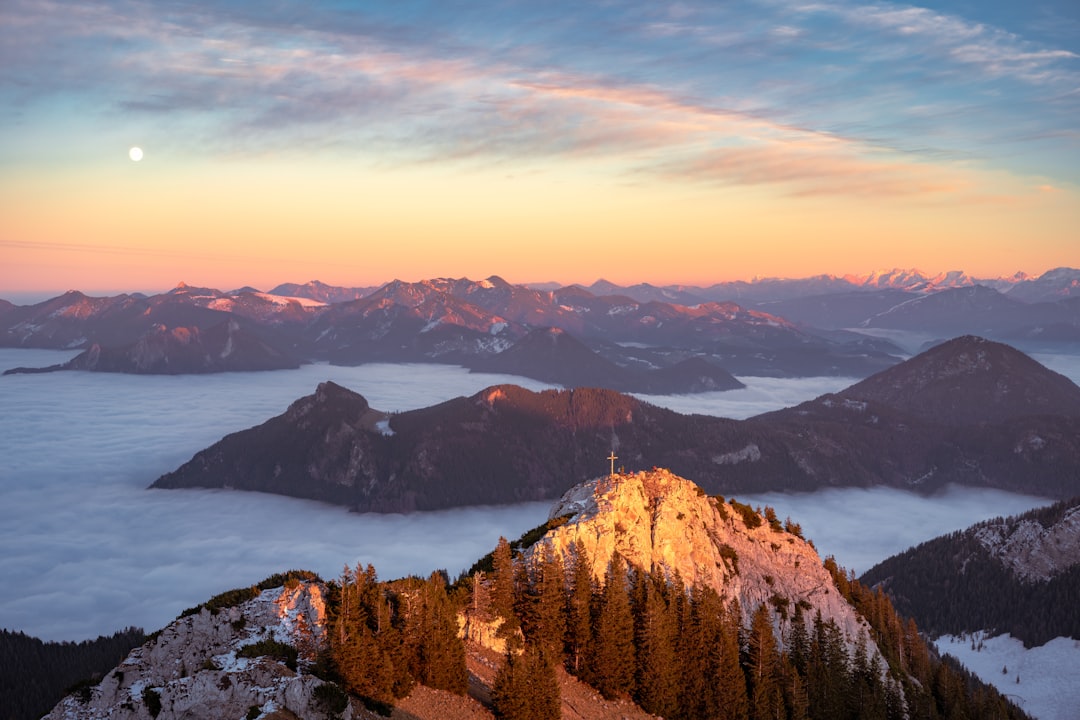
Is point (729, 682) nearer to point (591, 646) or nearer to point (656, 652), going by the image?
point (656, 652)

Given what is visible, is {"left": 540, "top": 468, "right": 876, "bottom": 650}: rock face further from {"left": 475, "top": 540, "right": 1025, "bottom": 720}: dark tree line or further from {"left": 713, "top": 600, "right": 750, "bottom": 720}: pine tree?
{"left": 713, "top": 600, "right": 750, "bottom": 720}: pine tree

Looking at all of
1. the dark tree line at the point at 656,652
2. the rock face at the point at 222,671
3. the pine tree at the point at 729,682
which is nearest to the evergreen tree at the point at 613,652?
the dark tree line at the point at 656,652

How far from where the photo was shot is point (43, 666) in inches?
6988

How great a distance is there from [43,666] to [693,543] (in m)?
172

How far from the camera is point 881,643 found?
369ft

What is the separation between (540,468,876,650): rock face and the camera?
8638cm

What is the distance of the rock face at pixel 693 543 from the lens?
8638 cm

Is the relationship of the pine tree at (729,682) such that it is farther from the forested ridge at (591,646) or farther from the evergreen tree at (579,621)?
the evergreen tree at (579,621)

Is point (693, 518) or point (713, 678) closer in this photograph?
point (713, 678)

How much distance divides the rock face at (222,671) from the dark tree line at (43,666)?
11741 centimetres

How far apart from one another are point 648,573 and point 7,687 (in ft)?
548

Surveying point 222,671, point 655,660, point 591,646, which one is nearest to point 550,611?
point 591,646

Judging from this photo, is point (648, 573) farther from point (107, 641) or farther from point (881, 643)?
point (107, 641)

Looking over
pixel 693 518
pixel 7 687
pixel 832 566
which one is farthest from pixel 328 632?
pixel 7 687
